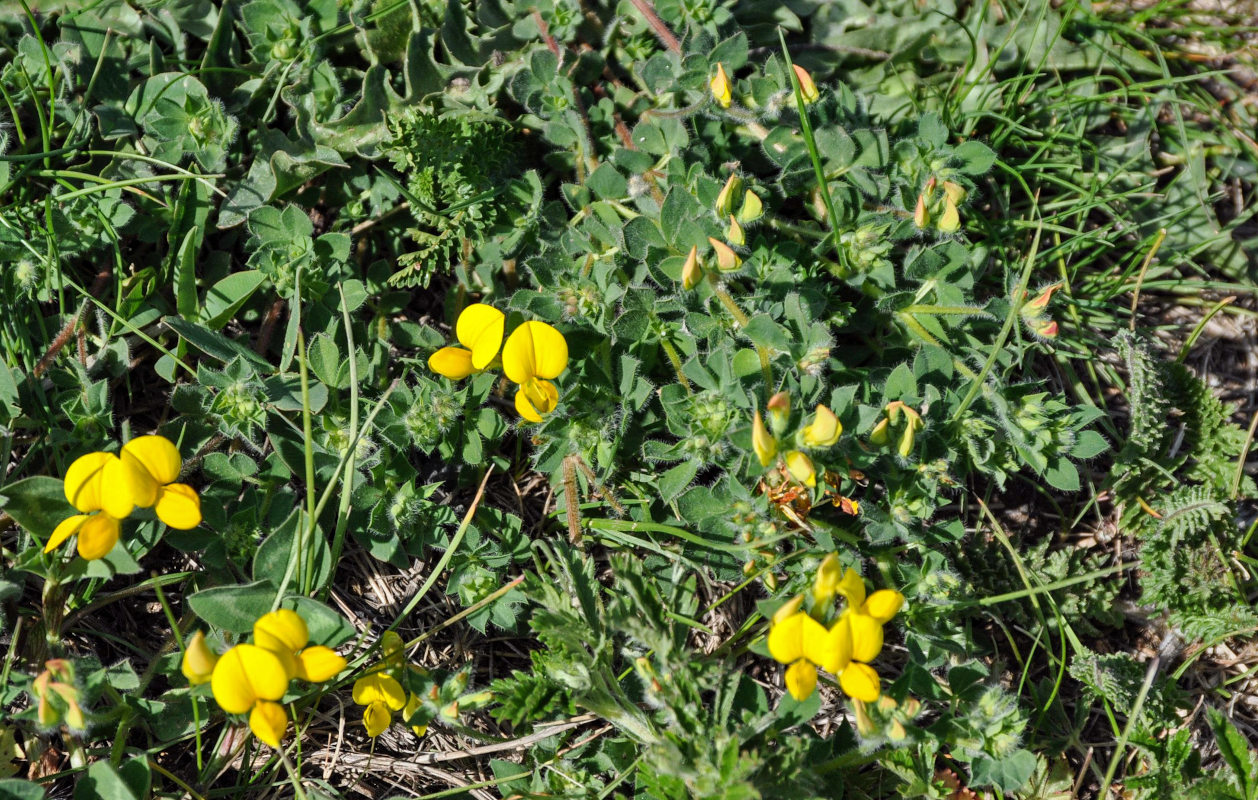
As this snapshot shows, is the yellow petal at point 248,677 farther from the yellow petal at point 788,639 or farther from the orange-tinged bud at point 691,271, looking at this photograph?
the orange-tinged bud at point 691,271

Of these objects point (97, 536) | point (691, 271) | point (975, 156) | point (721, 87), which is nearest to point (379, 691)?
point (97, 536)

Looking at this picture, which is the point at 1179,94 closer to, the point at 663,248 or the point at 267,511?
the point at 663,248

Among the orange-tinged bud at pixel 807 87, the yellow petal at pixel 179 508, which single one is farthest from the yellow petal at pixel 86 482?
the orange-tinged bud at pixel 807 87

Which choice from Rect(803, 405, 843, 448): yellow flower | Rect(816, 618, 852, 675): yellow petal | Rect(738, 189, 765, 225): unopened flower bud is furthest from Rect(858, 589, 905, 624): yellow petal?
Rect(738, 189, 765, 225): unopened flower bud

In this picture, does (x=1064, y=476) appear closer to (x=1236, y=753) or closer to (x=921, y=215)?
(x=921, y=215)

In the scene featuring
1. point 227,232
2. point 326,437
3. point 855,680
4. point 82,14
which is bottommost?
point 855,680

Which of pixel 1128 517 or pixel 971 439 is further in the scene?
pixel 1128 517

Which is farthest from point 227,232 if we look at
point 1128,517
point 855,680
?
point 1128,517
